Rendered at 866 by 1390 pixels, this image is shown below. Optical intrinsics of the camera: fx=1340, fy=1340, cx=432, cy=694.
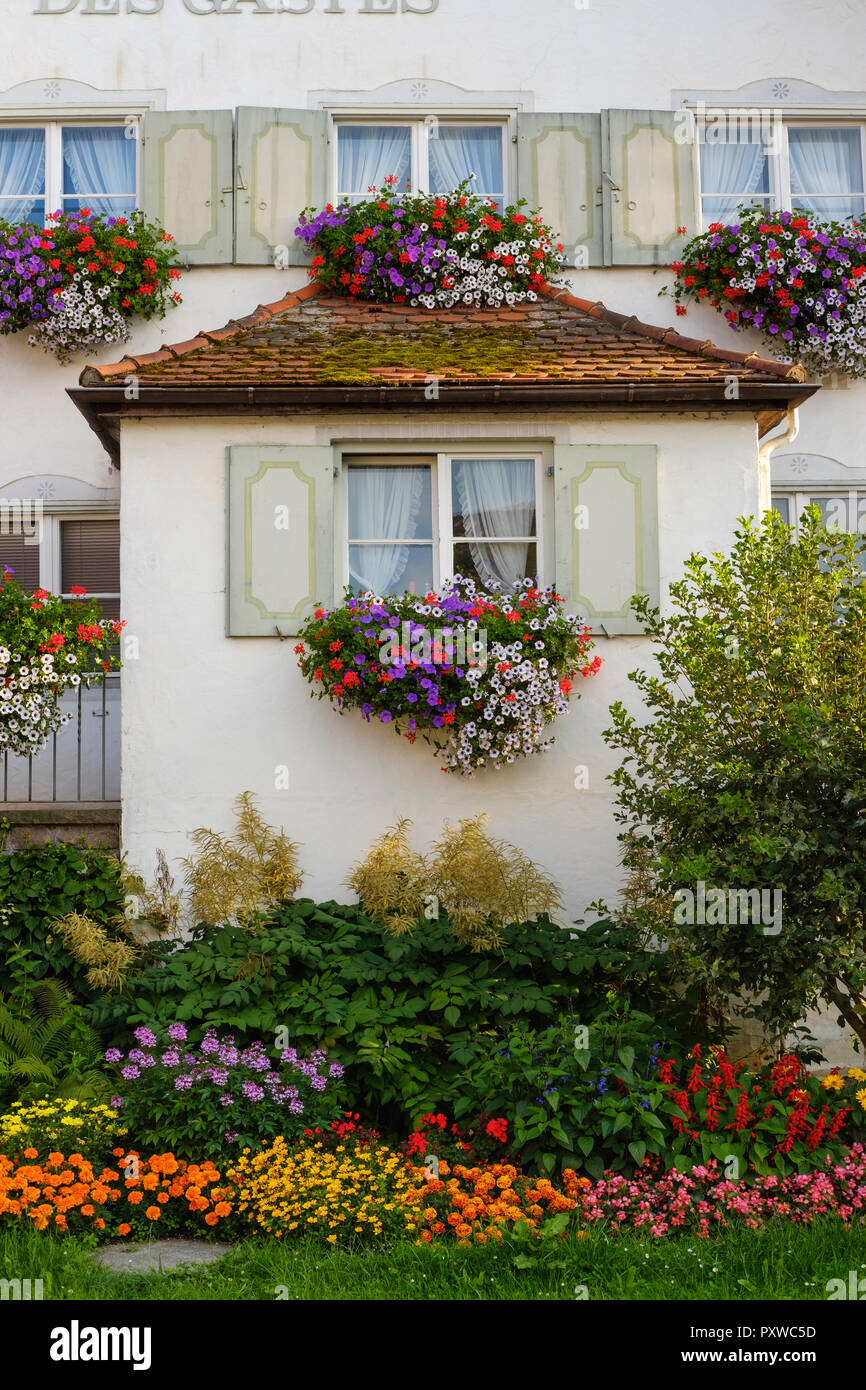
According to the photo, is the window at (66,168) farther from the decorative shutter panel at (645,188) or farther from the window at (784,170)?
the window at (784,170)

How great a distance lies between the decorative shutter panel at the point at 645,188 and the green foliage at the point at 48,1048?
6.72 metres

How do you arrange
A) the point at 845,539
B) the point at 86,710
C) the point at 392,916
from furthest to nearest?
the point at 86,710 < the point at 392,916 < the point at 845,539

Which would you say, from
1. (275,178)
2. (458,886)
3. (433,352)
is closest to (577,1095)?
(458,886)

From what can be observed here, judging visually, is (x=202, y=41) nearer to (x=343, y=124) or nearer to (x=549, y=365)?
(x=343, y=124)

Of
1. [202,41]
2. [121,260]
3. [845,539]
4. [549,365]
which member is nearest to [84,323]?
[121,260]

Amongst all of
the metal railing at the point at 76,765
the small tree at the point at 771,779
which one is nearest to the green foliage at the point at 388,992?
the small tree at the point at 771,779

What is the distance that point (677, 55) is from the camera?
10555 millimetres

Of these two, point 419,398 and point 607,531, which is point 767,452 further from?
point 419,398

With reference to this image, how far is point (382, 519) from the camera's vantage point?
852 centimetres

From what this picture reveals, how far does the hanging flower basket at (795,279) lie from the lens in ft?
32.1

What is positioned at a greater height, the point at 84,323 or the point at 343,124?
the point at 343,124

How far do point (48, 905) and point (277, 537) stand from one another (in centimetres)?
255

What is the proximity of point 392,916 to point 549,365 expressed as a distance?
3684 millimetres

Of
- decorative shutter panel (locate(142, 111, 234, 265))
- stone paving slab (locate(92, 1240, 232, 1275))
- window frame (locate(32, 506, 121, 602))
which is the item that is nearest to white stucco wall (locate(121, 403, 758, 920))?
window frame (locate(32, 506, 121, 602))
